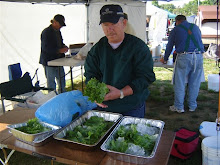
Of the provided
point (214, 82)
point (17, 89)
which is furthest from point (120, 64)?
point (214, 82)

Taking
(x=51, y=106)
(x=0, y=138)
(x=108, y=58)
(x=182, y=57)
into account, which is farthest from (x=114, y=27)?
(x=182, y=57)

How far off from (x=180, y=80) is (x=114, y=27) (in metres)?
3.16

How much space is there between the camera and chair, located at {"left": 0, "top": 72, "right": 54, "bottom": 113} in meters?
3.80

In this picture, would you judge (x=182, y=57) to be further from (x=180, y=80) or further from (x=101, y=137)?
(x=101, y=137)

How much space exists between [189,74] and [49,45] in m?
3.12

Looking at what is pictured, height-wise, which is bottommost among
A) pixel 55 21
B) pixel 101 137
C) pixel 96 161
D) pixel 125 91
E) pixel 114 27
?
pixel 96 161

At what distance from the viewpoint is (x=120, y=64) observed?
2055 millimetres

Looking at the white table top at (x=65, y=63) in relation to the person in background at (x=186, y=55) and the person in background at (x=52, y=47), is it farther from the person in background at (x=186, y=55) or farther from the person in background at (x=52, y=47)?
the person in background at (x=186, y=55)

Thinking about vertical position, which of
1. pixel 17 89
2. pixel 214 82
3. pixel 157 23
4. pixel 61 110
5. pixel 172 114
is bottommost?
pixel 172 114

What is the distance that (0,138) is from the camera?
1.94m

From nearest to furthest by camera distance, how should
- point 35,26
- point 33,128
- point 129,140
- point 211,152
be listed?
point 129,140 < point 33,128 < point 211,152 < point 35,26

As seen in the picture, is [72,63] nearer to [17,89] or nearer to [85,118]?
[17,89]

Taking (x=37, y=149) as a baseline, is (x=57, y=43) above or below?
above

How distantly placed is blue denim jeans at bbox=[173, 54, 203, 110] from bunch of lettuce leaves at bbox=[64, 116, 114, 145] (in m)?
3.03
